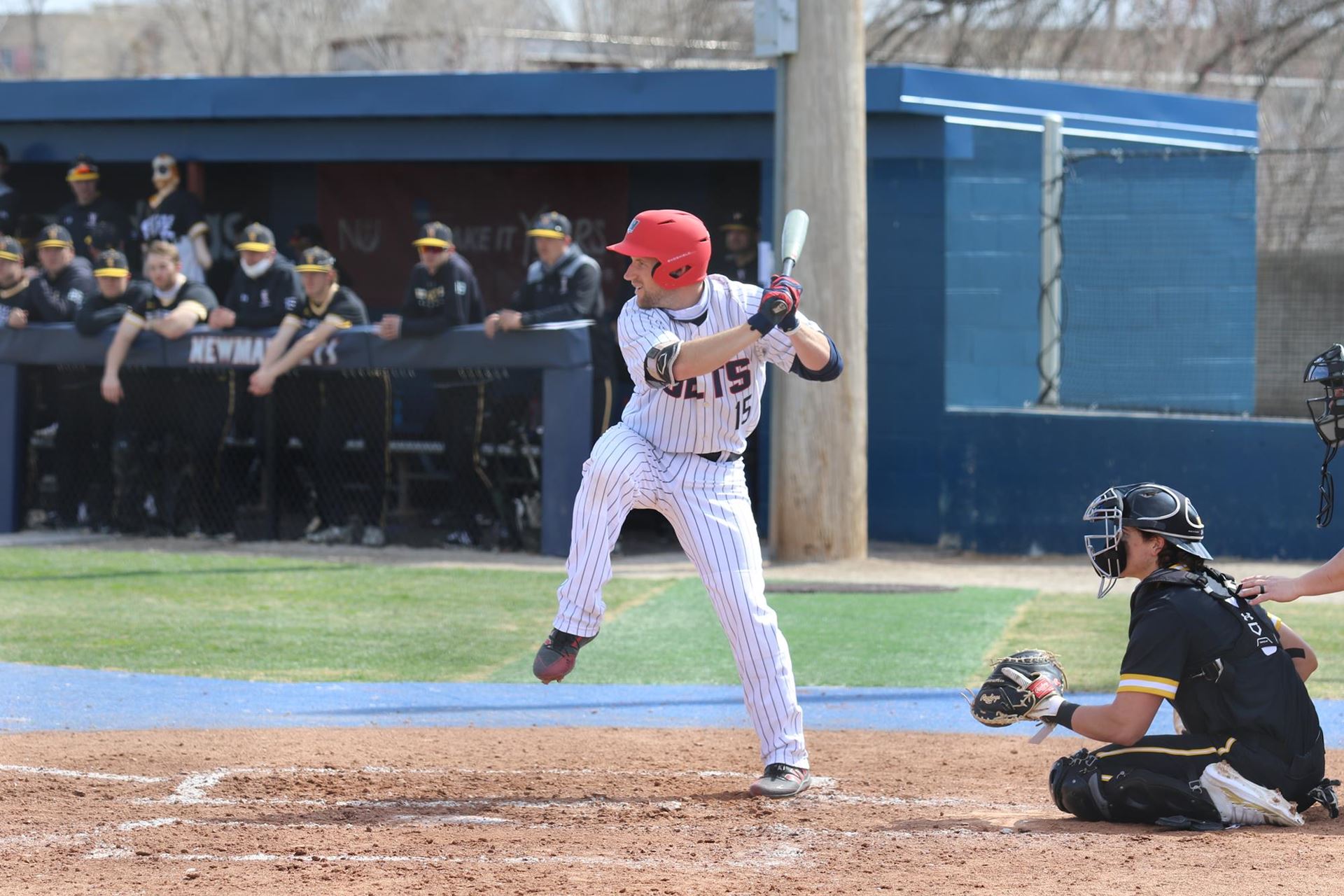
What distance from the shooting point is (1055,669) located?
15.2 ft

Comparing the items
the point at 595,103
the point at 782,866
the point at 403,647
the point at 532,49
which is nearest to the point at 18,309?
the point at 595,103

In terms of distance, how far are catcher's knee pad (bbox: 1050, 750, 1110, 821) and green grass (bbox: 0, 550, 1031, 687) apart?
7.26 ft

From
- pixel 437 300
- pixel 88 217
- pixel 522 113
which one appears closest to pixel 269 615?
pixel 437 300

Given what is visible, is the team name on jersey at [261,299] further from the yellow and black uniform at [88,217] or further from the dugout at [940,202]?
the yellow and black uniform at [88,217]

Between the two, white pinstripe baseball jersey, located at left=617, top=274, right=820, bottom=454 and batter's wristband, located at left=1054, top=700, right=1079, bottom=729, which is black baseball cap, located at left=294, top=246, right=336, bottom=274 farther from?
batter's wristband, located at left=1054, top=700, right=1079, bottom=729

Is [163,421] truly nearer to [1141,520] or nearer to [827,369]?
[827,369]

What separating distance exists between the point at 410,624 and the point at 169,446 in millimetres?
3471

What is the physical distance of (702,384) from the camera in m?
4.88

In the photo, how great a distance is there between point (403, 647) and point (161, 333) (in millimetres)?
4090

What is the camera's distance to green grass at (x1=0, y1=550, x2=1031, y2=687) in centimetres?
731

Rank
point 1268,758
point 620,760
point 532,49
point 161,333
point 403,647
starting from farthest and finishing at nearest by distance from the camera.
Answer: point 532,49
point 161,333
point 403,647
point 620,760
point 1268,758

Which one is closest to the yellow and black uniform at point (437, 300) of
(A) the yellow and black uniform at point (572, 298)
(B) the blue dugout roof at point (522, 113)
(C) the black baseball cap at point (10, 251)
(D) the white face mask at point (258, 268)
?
(A) the yellow and black uniform at point (572, 298)

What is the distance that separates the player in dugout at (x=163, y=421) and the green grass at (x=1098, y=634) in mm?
5450

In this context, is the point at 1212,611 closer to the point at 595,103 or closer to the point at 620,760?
the point at 620,760
